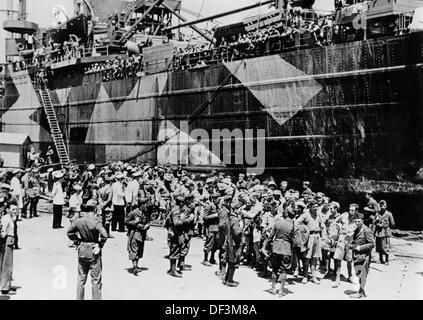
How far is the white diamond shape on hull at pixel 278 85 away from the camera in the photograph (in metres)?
15.0

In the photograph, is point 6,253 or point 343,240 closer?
point 6,253

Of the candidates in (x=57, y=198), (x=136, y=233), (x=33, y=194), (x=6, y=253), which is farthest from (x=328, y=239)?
(x=33, y=194)

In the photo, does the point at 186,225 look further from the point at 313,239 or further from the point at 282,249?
the point at 313,239

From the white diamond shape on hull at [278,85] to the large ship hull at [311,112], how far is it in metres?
0.03

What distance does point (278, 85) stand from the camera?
15.7m

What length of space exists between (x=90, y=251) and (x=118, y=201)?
574cm

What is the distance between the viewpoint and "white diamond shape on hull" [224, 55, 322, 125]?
49.2 ft

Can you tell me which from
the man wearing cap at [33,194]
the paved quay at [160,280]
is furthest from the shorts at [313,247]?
the man wearing cap at [33,194]

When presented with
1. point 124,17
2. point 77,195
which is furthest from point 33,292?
point 124,17

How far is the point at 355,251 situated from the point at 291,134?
7.98 metres

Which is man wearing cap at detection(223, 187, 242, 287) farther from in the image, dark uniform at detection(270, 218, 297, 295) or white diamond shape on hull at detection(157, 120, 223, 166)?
white diamond shape on hull at detection(157, 120, 223, 166)

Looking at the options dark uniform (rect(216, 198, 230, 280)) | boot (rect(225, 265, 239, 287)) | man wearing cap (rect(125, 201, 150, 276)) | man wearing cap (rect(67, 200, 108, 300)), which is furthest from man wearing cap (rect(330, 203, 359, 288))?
man wearing cap (rect(67, 200, 108, 300))

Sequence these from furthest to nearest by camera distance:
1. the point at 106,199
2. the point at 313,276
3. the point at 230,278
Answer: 1. the point at 106,199
2. the point at 313,276
3. the point at 230,278
